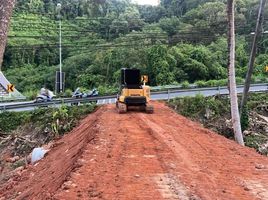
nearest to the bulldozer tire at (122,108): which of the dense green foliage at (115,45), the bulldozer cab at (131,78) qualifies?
the bulldozer cab at (131,78)

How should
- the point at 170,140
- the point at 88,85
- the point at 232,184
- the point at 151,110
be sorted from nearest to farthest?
the point at 232,184, the point at 170,140, the point at 151,110, the point at 88,85

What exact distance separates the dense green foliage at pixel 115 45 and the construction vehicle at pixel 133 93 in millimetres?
17754

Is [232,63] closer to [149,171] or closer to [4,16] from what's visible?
[149,171]

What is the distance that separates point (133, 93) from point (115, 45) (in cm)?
3643

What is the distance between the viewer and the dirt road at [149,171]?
9.34m

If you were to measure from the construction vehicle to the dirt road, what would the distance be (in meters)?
5.84

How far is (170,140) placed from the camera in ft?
50.1

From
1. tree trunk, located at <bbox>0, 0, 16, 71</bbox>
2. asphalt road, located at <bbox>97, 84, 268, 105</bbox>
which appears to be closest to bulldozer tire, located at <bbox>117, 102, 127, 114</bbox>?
asphalt road, located at <bbox>97, 84, 268, 105</bbox>

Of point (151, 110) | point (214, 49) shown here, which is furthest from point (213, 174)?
point (214, 49)

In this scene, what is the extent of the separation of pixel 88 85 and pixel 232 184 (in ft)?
138

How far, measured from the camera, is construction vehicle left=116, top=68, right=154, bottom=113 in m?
23.9

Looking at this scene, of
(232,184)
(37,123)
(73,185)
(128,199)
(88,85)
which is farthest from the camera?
(88,85)

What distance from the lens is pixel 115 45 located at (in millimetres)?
59938

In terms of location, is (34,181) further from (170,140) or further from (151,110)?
(151,110)
